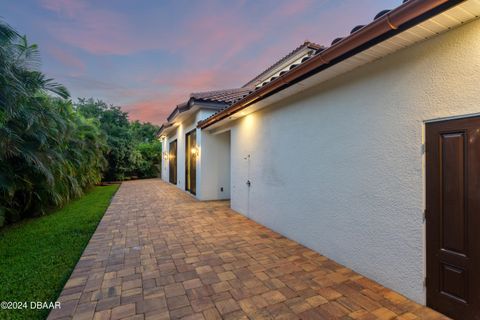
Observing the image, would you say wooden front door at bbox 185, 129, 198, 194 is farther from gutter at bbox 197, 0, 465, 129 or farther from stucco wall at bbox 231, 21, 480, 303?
gutter at bbox 197, 0, 465, 129

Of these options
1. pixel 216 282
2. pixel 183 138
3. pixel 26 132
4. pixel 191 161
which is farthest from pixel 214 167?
pixel 216 282

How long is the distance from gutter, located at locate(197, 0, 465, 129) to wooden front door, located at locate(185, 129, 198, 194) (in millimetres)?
7474

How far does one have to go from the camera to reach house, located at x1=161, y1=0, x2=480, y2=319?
2.34 m

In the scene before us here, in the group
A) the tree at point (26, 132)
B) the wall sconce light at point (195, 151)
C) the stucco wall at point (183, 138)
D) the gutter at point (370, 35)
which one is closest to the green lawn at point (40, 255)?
the tree at point (26, 132)

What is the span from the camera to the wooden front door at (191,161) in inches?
439

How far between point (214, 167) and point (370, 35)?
822cm

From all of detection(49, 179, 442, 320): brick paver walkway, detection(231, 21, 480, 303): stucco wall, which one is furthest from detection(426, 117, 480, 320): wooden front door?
detection(49, 179, 442, 320): brick paver walkway

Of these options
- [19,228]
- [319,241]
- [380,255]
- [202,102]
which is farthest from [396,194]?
[19,228]

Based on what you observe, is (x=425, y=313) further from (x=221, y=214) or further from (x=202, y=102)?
(x=202, y=102)

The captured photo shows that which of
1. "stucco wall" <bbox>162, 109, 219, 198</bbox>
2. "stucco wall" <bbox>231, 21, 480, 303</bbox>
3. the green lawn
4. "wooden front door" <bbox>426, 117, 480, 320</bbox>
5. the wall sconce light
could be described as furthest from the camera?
the wall sconce light

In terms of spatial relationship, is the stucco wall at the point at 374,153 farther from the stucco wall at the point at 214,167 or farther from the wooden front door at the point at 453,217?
the stucco wall at the point at 214,167

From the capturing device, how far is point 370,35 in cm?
258

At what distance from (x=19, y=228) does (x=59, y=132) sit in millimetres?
2767

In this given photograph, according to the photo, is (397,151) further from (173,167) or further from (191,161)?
(173,167)
